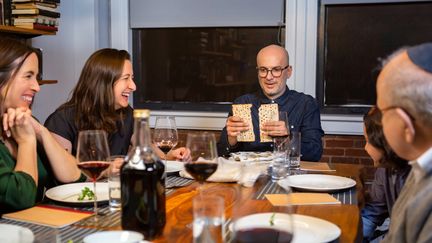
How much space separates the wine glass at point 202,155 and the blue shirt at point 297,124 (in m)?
1.38

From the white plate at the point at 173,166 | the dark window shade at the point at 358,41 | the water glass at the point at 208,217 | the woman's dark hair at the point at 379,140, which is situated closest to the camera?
the water glass at the point at 208,217

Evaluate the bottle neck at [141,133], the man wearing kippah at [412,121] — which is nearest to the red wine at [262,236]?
the man wearing kippah at [412,121]

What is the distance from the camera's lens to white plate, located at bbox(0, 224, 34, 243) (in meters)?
1.12

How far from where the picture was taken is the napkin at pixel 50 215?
137 cm

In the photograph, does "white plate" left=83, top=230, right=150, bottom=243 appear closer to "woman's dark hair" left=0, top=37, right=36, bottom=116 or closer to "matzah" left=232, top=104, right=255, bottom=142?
"woman's dark hair" left=0, top=37, right=36, bottom=116

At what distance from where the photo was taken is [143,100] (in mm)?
3949

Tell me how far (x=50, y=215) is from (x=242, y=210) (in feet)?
2.11

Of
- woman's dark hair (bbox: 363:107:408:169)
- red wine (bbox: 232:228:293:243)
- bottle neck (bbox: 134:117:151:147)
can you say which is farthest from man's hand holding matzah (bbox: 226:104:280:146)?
red wine (bbox: 232:228:293:243)

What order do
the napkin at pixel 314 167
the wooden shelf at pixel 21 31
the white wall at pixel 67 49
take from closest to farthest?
1. the napkin at pixel 314 167
2. the wooden shelf at pixel 21 31
3. the white wall at pixel 67 49

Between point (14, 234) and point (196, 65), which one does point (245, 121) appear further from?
point (14, 234)

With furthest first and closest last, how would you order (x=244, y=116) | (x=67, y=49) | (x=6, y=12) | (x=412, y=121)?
(x=67, y=49) < (x=6, y=12) < (x=244, y=116) < (x=412, y=121)

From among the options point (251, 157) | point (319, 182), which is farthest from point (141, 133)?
point (251, 157)

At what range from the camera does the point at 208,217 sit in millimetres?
1062

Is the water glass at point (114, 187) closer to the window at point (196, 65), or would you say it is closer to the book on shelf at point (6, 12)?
the book on shelf at point (6, 12)
